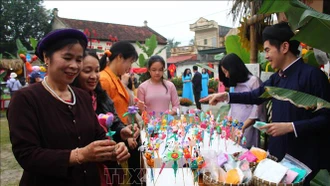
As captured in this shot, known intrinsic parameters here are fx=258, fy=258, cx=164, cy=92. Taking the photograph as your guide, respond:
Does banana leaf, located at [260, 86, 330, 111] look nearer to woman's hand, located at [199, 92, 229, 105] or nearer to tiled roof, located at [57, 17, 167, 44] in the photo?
woman's hand, located at [199, 92, 229, 105]

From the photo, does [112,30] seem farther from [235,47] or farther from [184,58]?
[235,47]

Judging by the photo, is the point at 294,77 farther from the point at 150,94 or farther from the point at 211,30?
the point at 211,30

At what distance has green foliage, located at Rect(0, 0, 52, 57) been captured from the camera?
80.8 feet

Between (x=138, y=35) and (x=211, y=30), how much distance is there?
449 inches

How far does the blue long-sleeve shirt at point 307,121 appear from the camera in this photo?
68.8 inches

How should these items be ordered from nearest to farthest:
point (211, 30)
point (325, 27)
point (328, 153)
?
point (325, 27)
point (328, 153)
point (211, 30)

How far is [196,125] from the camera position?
2814mm

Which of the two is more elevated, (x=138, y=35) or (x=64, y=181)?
(x=138, y=35)

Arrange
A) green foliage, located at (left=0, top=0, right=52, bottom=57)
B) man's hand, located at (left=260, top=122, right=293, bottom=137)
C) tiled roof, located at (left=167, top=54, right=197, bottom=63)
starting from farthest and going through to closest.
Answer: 1. tiled roof, located at (left=167, top=54, right=197, bottom=63)
2. green foliage, located at (left=0, top=0, right=52, bottom=57)
3. man's hand, located at (left=260, top=122, right=293, bottom=137)

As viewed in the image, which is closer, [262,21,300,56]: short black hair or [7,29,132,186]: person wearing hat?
[7,29,132,186]: person wearing hat

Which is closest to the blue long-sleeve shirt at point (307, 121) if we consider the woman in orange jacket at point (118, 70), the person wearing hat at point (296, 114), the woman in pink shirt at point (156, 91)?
the person wearing hat at point (296, 114)

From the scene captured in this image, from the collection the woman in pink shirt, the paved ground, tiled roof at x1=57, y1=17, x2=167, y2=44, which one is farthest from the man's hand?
tiled roof at x1=57, y1=17, x2=167, y2=44

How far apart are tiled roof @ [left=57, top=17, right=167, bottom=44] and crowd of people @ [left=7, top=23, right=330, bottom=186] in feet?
65.5

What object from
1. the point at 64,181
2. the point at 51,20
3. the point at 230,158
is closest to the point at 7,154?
the point at 64,181
